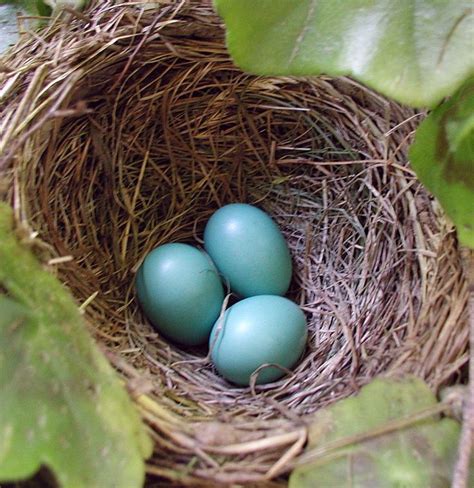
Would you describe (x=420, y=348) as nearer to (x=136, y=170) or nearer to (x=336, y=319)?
(x=336, y=319)

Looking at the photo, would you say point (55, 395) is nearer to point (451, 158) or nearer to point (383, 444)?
point (383, 444)

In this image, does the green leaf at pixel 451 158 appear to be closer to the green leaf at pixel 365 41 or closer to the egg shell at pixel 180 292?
the green leaf at pixel 365 41

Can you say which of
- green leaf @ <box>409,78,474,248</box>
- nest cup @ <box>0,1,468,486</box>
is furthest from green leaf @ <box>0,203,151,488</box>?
green leaf @ <box>409,78,474,248</box>

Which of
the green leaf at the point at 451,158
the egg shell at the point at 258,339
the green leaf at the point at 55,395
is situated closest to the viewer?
the green leaf at the point at 55,395

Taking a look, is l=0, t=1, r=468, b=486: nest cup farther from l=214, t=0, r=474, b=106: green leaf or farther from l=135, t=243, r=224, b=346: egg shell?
l=214, t=0, r=474, b=106: green leaf

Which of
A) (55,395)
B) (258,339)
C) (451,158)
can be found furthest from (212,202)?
(55,395)

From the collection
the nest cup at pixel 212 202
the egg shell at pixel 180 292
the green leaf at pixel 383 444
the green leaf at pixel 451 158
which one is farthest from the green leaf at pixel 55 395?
the green leaf at pixel 451 158

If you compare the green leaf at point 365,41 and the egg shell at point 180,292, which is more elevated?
the green leaf at point 365,41

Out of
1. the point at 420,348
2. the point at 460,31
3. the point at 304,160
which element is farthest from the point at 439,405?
the point at 304,160
